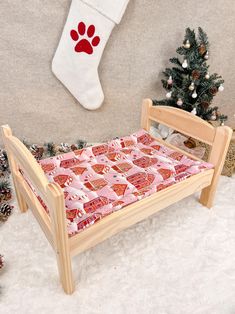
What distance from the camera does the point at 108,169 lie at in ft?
4.82

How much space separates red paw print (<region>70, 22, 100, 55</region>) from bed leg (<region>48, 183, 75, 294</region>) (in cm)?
125

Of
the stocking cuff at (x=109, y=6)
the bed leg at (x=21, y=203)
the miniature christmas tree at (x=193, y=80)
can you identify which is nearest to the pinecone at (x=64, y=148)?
the bed leg at (x=21, y=203)

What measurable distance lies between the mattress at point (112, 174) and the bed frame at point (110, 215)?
0.12 ft

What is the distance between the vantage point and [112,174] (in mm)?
1423

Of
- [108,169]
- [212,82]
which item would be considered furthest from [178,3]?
[108,169]

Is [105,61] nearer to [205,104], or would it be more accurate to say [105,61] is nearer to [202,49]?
[202,49]

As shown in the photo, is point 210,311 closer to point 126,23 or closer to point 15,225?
point 15,225

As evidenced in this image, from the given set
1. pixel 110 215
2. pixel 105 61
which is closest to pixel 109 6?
pixel 105 61

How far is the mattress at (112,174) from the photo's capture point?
115 centimetres

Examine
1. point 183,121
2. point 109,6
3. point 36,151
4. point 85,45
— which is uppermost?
point 109,6

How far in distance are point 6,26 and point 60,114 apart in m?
0.74

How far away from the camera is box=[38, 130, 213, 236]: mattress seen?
3.78 ft

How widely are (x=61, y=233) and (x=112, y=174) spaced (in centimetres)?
55

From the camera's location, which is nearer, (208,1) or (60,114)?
(208,1)
